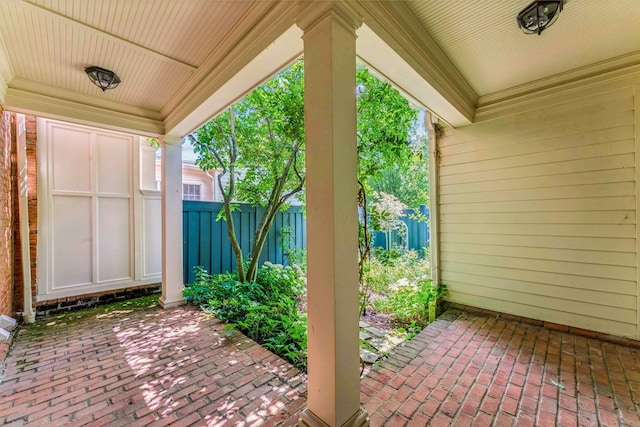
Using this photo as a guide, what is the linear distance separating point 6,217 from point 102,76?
1996mm

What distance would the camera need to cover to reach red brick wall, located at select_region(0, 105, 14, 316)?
268cm

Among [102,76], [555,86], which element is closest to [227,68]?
[102,76]

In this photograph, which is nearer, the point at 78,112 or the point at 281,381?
the point at 281,381

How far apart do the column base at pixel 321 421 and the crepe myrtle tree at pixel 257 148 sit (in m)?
3.13

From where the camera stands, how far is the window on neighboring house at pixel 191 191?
8.51m

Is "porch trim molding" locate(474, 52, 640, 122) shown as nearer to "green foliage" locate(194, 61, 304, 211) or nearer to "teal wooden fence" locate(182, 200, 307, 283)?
"green foliage" locate(194, 61, 304, 211)

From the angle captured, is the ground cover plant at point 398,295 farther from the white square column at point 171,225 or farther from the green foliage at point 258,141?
the white square column at point 171,225

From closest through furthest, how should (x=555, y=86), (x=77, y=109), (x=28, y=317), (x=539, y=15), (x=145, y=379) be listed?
(x=539, y=15) → (x=145, y=379) → (x=555, y=86) → (x=77, y=109) → (x=28, y=317)

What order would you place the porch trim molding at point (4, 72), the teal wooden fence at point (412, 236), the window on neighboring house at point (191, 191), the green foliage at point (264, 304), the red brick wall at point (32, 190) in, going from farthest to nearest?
the window on neighboring house at point (191, 191) < the teal wooden fence at point (412, 236) < the red brick wall at point (32, 190) < the green foliage at point (264, 304) < the porch trim molding at point (4, 72)

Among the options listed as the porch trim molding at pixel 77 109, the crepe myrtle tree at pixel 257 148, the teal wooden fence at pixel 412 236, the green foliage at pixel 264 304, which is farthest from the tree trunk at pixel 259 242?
the teal wooden fence at pixel 412 236

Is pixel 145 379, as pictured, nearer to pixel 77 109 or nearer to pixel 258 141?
pixel 77 109

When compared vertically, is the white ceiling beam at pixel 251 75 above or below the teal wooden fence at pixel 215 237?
above

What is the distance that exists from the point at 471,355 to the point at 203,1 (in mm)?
3590

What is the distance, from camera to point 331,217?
136 cm
